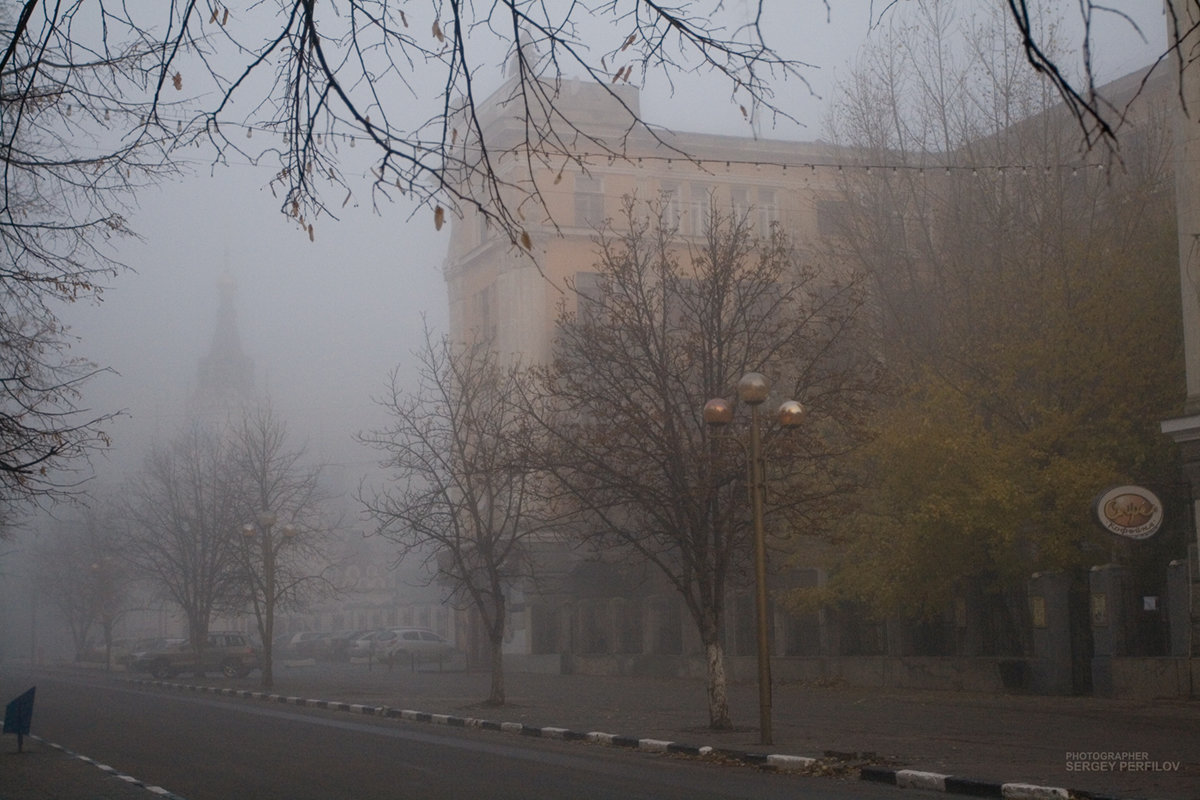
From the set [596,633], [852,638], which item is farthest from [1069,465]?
[596,633]

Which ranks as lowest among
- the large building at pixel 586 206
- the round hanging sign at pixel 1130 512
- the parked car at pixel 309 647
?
the parked car at pixel 309 647

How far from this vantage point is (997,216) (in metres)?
36.0

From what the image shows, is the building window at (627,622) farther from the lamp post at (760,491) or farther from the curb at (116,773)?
the lamp post at (760,491)

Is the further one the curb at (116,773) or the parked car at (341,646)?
the parked car at (341,646)

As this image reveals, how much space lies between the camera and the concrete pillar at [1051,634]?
2470 cm

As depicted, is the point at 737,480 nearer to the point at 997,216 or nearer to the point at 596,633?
the point at 997,216

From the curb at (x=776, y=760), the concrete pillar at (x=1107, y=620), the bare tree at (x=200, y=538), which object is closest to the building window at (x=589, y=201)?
the bare tree at (x=200, y=538)

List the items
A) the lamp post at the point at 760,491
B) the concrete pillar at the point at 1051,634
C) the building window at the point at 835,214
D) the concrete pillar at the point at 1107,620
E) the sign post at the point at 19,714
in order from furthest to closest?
the building window at the point at 835,214 < the concrete pillar at the point at 1051,634 < the concrete pillar at the point at 1107,620 < the sign post at the point at 19,714 < the lamp post at the point at 760,491

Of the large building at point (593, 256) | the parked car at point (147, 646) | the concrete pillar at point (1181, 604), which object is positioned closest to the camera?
the concrete pillar at point (1181, 604)

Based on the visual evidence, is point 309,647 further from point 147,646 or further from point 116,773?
point 116,773

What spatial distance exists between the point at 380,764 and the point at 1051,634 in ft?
49.2

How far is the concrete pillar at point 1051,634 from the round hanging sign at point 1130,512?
290 cm

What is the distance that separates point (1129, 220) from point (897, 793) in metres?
24.1

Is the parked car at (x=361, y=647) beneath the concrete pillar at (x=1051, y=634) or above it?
beneath
